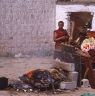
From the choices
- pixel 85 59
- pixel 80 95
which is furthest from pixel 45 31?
pixel 80 95

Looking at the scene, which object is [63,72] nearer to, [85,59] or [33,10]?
[85,59]

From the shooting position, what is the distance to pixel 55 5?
15.4 metres

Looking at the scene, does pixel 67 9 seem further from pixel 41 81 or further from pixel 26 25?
pixel 41 81

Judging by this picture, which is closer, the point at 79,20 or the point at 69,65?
the point at 69,65

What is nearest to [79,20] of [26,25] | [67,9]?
[67,9]

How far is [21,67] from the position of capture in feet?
42.1

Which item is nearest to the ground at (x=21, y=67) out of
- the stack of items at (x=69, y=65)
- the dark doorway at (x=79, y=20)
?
the stack of items at (x=69, y=65)

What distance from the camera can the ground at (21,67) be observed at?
9109mm

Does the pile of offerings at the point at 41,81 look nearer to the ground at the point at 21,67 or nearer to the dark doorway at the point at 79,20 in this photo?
the ground at the point at 21,67

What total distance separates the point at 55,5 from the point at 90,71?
5806 millimetres

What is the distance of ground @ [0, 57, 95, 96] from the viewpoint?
29.9ft

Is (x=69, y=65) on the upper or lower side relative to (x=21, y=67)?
upper

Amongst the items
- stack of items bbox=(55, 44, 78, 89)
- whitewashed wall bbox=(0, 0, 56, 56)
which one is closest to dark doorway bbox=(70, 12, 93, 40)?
whitewashed wall bbox=(0, 0, 56, 56)

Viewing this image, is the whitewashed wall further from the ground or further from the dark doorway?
the dark doorway
